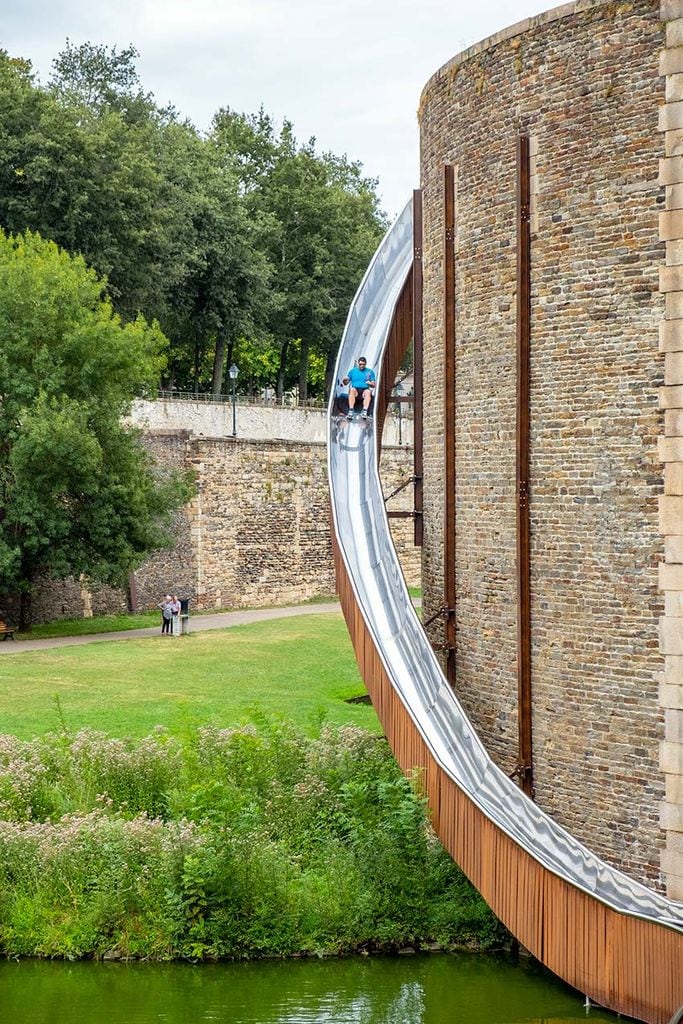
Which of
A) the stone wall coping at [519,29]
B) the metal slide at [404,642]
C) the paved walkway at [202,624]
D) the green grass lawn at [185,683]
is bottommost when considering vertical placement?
the paved walkway at [202,624]

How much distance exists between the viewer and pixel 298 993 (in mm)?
12680

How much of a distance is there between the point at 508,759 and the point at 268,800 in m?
2.71

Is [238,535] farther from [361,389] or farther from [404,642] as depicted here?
[404,642]

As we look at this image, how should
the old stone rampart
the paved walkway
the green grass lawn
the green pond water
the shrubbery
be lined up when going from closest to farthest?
the green pond water < the shrubbery < the green grass lawn < the paved walkway < the old stone rampart

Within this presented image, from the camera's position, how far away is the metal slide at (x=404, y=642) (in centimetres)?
1203

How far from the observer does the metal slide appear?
12.0 m

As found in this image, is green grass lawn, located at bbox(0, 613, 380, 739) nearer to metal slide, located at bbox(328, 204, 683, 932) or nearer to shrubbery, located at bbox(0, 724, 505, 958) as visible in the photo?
shrubbery, located at bbox(0, 724, 505, 958)

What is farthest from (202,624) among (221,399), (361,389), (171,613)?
(221,399)

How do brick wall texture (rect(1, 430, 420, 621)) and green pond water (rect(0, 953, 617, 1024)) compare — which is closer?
green pond water (rect(0, 953, 617, 1024))

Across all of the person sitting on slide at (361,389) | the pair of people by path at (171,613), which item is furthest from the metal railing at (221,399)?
the person sitting on slide at (361,389)

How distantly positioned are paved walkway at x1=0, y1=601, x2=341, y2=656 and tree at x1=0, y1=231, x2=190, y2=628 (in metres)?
1.17

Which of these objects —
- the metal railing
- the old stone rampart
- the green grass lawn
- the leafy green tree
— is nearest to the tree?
the green grass lawn

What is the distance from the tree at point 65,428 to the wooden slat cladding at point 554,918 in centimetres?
1457

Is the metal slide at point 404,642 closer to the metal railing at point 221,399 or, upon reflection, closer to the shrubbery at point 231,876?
the shrubbery at point 231,876
